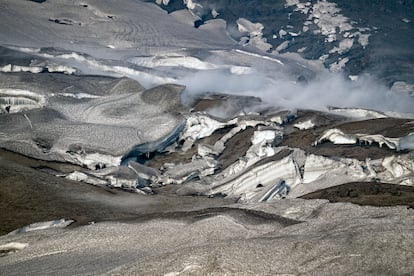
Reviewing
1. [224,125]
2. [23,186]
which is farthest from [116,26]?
[23,186]

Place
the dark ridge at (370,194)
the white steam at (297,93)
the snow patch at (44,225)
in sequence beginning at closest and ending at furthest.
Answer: the dark ridge at (370,194)
the snow patch at (44,225)
the white steam at (297,93)

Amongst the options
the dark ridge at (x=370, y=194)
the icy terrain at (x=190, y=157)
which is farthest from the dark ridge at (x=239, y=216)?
the dark ridge at (x=370, y=194)

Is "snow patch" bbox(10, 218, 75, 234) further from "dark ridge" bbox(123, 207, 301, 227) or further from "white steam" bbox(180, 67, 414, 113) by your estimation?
"white steam" bbox(180, 67, 414, 113)

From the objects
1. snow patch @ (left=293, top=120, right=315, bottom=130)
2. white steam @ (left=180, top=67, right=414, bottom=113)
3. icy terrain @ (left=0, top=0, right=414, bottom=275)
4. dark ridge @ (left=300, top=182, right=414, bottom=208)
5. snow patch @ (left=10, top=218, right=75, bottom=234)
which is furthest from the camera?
white steam @ (left=180, top=67, right=414, bottom=113)

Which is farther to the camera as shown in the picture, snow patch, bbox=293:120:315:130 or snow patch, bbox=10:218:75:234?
snow patch, bbox=293:120:315:130

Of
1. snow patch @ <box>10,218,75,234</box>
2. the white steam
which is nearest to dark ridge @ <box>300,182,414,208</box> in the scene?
snow patch @ <box>10,218,75,234</box>

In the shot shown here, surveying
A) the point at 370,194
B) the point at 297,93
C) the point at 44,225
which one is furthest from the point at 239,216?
the point at 297,93

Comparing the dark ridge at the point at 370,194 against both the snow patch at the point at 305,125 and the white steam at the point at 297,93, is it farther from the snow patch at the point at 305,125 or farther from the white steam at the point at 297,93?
the white steam at the point at 297,93
